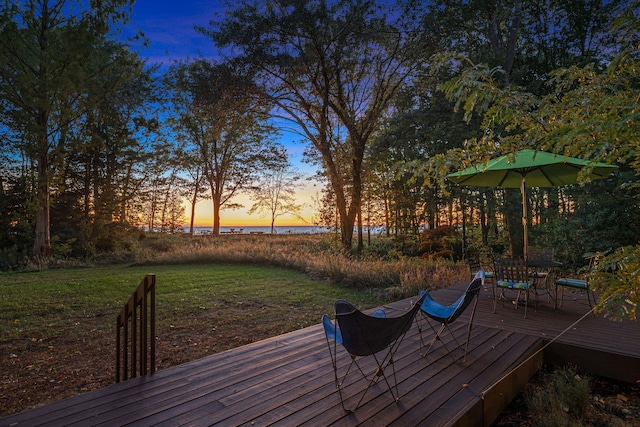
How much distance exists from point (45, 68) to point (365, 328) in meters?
13.1

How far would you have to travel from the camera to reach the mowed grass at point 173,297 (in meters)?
5.34

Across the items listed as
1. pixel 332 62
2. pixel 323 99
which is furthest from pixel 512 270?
pixel 332 62

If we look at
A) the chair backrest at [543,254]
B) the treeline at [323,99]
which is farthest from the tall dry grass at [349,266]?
the treeline at [323,99]

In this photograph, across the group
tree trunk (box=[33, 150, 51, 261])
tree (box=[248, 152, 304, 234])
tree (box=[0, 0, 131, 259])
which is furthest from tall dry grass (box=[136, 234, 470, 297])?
tree (box=[248, 152, 304, 234])

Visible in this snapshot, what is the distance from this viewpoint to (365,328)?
83.9 inches

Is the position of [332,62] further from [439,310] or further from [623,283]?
[623,283]

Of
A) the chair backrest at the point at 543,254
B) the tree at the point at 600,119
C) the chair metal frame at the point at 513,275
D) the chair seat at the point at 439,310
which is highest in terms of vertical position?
the tree at the point at 600,119

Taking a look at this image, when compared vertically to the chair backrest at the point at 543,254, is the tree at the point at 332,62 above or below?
above

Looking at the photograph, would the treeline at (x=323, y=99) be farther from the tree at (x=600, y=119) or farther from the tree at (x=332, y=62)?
the tree at (x=600, y=119)

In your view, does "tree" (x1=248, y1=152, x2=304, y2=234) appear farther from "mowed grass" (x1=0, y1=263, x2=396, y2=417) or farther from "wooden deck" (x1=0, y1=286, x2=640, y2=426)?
"wooden deck" (x1=0, y1=286, x2=640, y2=426)

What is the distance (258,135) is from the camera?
73.3 feet

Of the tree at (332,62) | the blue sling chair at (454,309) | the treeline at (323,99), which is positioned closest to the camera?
the blue sling chair at (454,309)

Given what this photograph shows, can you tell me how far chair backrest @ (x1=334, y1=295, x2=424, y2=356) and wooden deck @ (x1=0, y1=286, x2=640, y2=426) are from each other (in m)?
0.39

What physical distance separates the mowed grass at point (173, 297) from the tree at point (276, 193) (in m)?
15.3
